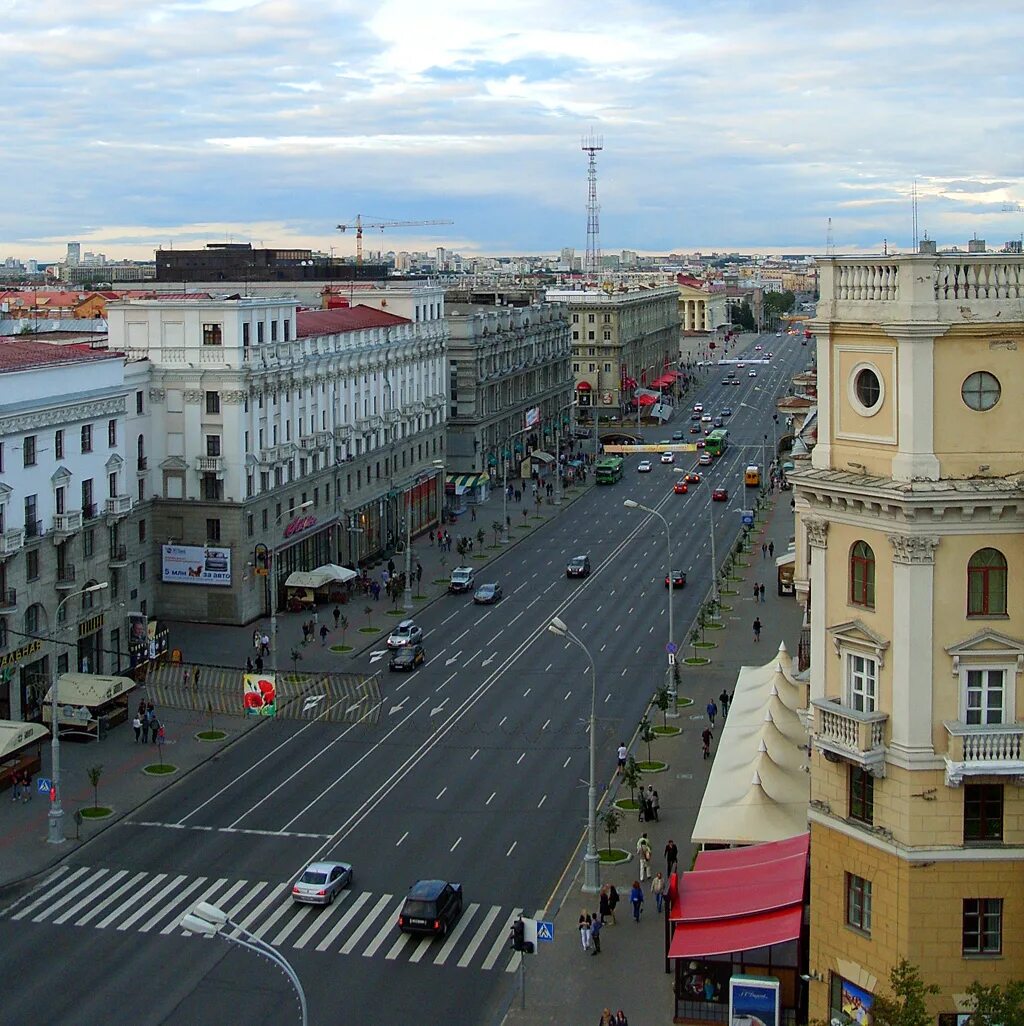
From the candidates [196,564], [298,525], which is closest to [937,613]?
[196,564]

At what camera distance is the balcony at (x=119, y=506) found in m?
68.9

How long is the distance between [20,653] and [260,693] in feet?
32.1

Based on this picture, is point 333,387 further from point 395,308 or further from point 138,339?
point 395,308

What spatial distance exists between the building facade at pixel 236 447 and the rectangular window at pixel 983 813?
52.2 meters

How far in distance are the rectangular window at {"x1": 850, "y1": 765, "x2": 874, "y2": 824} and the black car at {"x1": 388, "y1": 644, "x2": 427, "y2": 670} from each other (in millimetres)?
41694

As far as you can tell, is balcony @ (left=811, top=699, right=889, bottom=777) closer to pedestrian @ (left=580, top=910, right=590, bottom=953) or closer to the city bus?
pedestrian @ (left=580, top=910, right=590, bottom=953)

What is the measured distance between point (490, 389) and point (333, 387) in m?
42.3

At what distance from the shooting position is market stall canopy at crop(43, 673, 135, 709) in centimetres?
5978

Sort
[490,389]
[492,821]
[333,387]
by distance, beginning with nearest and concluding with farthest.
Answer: [492,821]
[333,387]
[490,389]

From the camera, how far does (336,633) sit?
7888 centimetres

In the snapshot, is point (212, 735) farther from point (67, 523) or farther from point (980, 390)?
point (980, 390)

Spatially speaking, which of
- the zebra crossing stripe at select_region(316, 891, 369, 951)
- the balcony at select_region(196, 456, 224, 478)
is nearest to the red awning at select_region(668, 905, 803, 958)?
the zebra crossing stripe at select_region(316, 891, 369, 951)

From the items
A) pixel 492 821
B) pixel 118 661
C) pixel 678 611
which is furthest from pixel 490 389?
pixel 492 821

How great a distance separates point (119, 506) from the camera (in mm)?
69375
